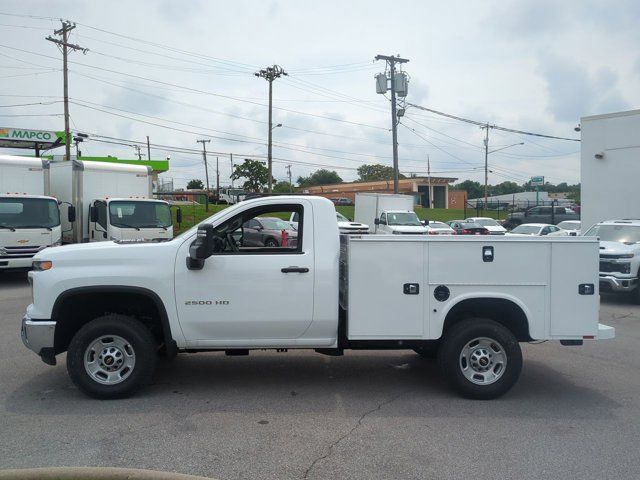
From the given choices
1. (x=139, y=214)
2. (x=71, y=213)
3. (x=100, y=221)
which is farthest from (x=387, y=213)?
(x=71, y=213)

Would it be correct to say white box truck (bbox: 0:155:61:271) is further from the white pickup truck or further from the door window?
the door window

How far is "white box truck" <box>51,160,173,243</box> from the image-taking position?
16.6 m

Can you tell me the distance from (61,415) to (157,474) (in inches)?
77.1

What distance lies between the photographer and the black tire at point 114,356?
568 cm

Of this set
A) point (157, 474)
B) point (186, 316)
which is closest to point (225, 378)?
point (186, 316)

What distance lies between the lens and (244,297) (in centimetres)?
577

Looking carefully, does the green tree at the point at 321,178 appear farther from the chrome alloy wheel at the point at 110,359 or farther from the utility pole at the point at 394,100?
the chrome alloy wheel at the point at 110,359

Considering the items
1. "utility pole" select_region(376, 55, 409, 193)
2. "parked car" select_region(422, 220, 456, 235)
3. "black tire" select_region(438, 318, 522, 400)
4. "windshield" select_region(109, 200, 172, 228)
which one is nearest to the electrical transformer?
"utility pole" select_region(376, 55, 409, 193)

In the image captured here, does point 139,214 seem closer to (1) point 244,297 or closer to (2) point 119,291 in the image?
(2) point 119,291

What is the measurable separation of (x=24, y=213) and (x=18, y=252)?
41.6 inches

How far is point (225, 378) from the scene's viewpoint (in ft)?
21.7

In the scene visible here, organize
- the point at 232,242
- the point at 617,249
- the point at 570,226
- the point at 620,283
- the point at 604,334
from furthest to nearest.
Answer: the point at 570,226 < the point at 617,249 < the point at 620,283 < the point at 232,242 < the point at 604,334

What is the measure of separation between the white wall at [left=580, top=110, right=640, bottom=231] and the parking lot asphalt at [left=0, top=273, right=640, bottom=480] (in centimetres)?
1415

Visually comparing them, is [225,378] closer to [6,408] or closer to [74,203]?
[6,408]
